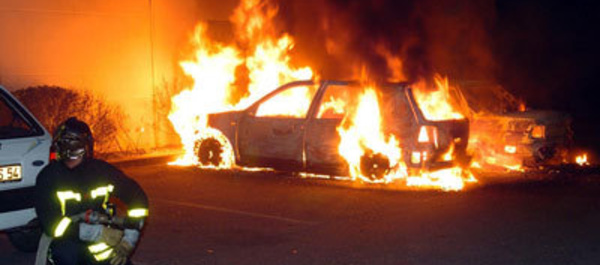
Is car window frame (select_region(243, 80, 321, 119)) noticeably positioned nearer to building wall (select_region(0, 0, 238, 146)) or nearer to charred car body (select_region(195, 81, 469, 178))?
charred car body (select_region(195, 81, 469, 178))

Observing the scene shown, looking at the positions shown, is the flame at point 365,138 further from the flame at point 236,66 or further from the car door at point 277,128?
the flame at point 236,66

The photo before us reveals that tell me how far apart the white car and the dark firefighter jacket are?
2.23 meters

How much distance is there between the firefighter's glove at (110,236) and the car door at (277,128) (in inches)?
284

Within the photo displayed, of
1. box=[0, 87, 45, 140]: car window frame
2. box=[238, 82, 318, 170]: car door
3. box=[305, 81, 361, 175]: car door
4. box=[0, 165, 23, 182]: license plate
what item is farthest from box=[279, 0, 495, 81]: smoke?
box=[0, 165, 23, 182]: license plate

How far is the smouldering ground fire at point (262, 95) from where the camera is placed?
10758mm

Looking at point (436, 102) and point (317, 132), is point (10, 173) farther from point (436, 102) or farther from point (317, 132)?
point (436, 102)

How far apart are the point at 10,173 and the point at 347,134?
523 centimetres

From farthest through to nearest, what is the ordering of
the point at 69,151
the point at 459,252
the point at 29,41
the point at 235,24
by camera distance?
the point at 235,24 < the point at 29,41 < the point at 459,252 < the point at 69,151

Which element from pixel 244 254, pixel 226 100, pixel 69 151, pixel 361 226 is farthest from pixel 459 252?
pixel 226 100

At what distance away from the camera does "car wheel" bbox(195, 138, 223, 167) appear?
40.9ft

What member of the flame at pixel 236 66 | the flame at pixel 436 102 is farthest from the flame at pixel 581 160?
the flame at pixel 236 66

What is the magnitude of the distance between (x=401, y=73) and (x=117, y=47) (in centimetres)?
565

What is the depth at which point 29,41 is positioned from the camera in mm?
13602

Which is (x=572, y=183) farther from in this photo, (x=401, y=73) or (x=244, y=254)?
(x=244, y=254)
